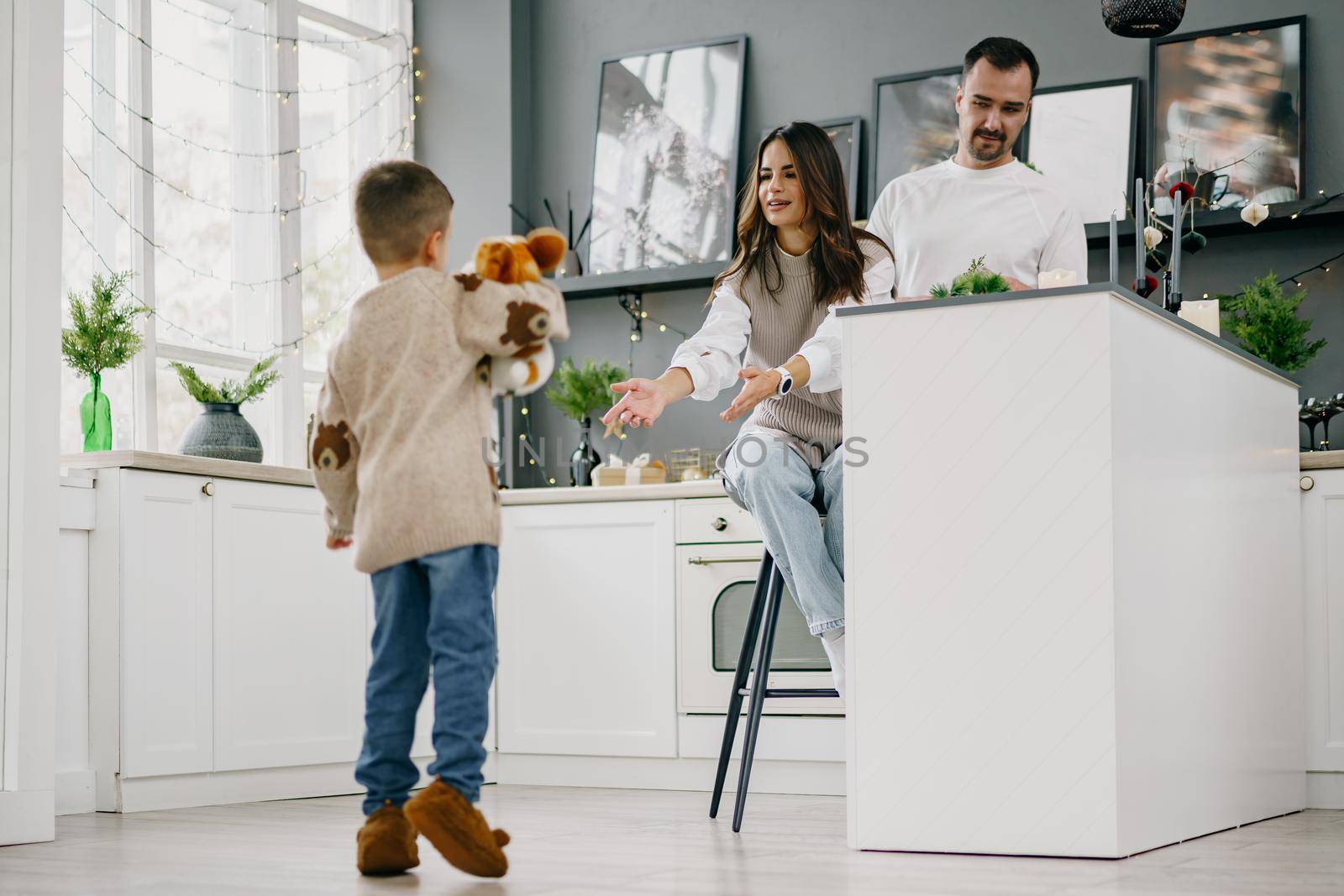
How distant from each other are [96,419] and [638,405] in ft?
6.44

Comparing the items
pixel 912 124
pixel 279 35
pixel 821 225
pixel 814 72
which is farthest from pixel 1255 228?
pixel 279 35

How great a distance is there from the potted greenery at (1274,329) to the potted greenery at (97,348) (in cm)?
283

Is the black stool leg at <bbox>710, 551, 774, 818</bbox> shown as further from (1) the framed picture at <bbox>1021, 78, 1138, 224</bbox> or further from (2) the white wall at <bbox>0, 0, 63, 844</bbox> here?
(1) the framed picture at <bbox>1021, 78, 1138, 224</bbox>

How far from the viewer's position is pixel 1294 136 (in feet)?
13.7

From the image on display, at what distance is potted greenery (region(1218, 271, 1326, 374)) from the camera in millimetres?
3945

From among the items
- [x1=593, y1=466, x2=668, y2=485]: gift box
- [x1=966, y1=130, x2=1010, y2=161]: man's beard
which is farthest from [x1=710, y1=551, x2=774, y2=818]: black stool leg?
[x1=593, y1=466, x2=668, y2=485]: gift box

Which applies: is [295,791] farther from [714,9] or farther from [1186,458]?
[714,9]

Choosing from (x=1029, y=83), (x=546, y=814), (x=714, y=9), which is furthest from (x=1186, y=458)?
(x=714, y=9)

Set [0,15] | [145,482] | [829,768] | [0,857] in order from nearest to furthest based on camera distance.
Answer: [0,857]
[0,15]
[145,482]
[829,768]

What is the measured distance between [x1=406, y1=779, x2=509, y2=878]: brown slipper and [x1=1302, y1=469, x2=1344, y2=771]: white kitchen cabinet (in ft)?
7.34

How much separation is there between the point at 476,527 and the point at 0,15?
162 centimetres

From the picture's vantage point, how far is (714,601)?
408 cm

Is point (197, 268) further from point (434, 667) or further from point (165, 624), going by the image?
point (434, 667)

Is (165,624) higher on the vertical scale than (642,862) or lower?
higher
